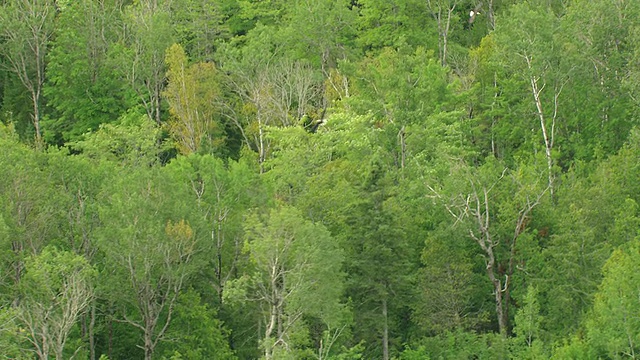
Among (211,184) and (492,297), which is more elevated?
(211,184)

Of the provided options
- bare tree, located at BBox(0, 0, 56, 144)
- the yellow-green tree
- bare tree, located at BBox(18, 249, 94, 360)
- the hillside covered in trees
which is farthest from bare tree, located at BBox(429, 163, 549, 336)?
bare tree, located at BBox(0, 0, 56, 144)

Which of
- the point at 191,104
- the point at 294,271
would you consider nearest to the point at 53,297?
the point at 294,271

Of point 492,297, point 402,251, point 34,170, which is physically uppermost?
point 34,170

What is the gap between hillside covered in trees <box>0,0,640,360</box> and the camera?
42.2 metres

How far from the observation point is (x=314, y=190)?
1869 inches

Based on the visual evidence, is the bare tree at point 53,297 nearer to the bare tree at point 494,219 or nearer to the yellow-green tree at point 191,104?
the bare tree at point 494,219

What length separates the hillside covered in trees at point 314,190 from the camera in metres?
42.2

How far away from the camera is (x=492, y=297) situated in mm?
51469

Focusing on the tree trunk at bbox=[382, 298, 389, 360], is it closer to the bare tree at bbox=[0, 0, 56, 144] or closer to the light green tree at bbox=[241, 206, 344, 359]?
the light green tree at bbox=[241, 206, 344, 359]

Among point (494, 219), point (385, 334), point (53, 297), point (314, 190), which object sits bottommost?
point (385, 334)

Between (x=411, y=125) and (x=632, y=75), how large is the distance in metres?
11.8

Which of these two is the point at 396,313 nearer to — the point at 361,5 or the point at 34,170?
the point at 34,170

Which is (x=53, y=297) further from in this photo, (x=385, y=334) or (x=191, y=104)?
(x=191, y=104)

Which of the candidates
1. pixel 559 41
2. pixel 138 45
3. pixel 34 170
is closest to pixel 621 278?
pixel 559 41
